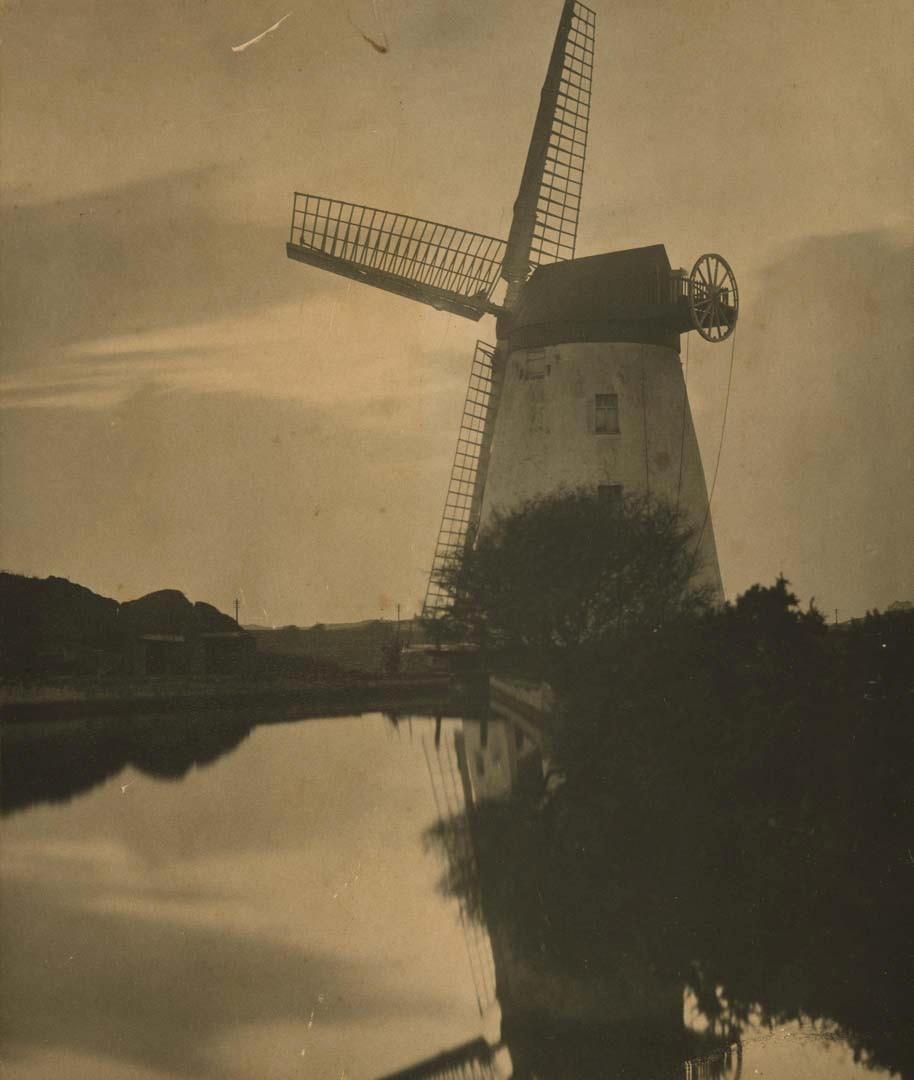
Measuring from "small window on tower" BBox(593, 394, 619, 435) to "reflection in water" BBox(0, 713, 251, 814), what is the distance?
876 centimetres

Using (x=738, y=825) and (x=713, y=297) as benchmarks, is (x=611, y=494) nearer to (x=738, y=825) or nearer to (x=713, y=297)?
(x=713, y=297)

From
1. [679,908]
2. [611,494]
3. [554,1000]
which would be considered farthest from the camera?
[611,494]

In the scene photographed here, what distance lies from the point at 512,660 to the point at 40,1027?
14.3 metres

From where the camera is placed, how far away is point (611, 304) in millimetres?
25922

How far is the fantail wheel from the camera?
2598cm

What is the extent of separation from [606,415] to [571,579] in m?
4.82

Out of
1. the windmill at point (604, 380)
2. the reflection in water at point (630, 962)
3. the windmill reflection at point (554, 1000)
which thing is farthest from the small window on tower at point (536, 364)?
the windmill reflection at point (554, 1000)

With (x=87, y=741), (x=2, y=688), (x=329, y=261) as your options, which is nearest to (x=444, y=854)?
(x=87, y=741)

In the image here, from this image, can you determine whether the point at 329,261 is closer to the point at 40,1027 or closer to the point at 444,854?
the point at 444,854

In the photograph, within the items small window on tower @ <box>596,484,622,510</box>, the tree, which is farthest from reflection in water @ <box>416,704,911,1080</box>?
small window on tower @ <box>596,484,622,510</box>

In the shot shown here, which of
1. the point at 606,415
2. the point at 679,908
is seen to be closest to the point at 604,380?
the point at 606,415

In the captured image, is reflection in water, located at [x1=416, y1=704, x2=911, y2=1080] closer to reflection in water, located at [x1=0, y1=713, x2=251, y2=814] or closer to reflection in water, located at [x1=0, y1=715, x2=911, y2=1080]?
reflection in water, located at [x1=0, y1=715, x2=911, y2=1080]

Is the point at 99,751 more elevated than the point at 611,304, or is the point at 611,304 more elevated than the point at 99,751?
the point at 611,304

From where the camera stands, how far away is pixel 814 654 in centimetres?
1390
